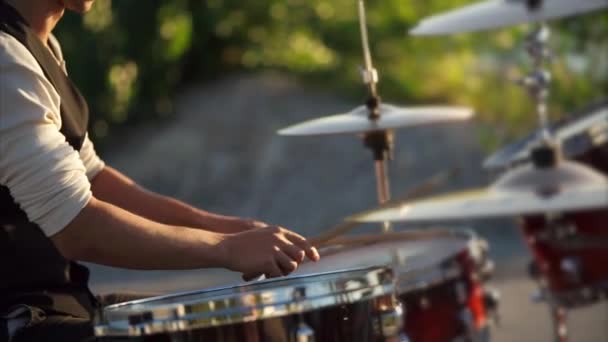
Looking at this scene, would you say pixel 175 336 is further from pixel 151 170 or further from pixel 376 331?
pixel 151 170

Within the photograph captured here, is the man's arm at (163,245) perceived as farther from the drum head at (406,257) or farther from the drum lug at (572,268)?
the drum lug at (572,268)

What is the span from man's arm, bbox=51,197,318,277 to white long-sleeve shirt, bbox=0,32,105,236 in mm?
38

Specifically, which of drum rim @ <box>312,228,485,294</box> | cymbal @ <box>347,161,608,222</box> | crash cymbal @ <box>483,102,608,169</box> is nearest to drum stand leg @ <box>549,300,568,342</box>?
drum rim @ <box>312,228,485,294</box>

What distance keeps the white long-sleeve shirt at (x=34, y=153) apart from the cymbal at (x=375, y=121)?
3.84 feet

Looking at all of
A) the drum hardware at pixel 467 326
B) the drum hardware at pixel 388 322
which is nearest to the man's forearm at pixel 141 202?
the drum hardware at pixel 388 322

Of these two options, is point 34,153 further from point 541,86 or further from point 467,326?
point 541,86

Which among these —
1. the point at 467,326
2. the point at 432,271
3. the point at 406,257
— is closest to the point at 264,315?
the point at 406,257

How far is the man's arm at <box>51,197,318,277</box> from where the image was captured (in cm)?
246

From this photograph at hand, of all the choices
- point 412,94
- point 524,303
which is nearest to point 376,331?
point 524,303

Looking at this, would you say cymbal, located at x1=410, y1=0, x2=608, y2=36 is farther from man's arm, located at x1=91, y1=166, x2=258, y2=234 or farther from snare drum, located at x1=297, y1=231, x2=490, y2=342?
man's arm, located at x1=91, y1=166, x2=258, y2=234

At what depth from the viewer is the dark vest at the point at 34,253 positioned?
256 centimetres

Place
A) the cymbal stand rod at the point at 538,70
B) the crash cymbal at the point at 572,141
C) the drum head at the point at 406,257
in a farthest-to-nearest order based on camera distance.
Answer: the cymbal stand rod at the point at 538,70 → the crash cymbal at the point at 572,141 → the drum head at the point at 406,257

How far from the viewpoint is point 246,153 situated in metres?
9.76

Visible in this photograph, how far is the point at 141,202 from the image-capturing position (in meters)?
3.10
